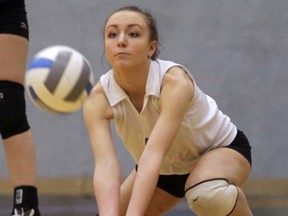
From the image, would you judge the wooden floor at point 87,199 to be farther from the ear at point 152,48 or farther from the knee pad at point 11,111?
the ear at point 152,48

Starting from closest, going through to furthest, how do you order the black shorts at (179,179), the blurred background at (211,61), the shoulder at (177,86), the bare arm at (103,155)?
the bare arm at (103,155) → the shoulder at (177,86) → the black shorts at (179,179) → the blurred background at (211,61)

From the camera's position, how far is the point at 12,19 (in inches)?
142

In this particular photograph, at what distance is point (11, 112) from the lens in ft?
11.8

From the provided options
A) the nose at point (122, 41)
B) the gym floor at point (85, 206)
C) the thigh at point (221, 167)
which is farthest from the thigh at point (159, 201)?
the gym floor at point (85, 206)

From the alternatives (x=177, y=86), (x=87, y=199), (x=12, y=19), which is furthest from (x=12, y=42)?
(x=87, y=199)

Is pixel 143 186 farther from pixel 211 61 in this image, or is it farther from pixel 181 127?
pixel 211 61

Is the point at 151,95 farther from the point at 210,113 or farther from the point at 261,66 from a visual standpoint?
the point at 261,66

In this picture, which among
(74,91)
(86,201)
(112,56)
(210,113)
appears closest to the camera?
(74,91)

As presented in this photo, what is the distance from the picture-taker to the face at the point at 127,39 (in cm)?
350

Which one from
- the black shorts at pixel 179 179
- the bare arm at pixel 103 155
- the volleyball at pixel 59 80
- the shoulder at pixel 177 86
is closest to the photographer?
the volleyball at pixel 59 80

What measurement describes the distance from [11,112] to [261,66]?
277 cm

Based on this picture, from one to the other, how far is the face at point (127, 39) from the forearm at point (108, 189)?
1.41ft

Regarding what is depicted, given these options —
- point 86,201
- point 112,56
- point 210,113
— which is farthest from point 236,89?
point 112,56

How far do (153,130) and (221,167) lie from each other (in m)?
0.41
